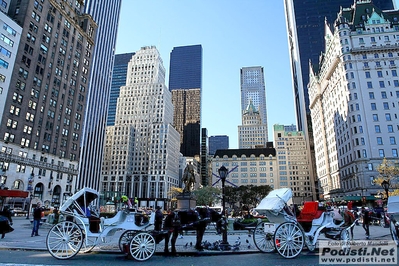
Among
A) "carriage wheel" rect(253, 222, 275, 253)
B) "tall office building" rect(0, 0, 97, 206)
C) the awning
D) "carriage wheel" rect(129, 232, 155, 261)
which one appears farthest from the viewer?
"tall office building" rect(0, 0, 97, 206)

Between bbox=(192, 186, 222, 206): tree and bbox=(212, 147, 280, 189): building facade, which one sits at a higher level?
bbox=(212, 147, 280, 189): building facade

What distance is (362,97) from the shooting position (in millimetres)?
72500

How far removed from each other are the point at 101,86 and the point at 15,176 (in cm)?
7099

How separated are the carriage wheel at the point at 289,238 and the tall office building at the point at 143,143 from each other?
127464mm

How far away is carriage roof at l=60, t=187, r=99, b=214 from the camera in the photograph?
10.6m

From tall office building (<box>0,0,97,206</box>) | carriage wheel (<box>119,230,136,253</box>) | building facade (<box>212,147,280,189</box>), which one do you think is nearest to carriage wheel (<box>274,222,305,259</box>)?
carriage wheel (<box>119,230,136,253</box>)

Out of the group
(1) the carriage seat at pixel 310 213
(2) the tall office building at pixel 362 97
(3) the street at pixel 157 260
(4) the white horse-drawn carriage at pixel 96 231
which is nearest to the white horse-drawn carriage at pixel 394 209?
(1) the carriage seat at pixel 310 213

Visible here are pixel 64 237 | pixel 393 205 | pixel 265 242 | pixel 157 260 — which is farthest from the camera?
pixel 265 242

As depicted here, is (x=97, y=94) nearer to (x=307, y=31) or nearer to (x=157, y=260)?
(x=157, y=260)

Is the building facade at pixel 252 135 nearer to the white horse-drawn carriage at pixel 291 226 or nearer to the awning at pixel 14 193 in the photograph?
the awning at pixel 14 193

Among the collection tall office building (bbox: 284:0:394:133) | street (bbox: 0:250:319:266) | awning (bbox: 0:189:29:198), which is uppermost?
tall office building (bbox: 284:0:394:133)

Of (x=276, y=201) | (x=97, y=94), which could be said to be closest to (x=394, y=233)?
(x=276, y=201)

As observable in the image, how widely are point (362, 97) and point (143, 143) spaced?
106596 mm

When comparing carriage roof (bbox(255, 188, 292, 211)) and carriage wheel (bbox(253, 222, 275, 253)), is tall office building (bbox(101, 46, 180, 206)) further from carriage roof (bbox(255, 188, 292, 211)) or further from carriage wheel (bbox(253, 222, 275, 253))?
carriage roof (bbox(255, 188, 292, 211))
